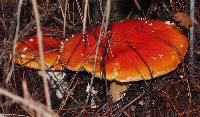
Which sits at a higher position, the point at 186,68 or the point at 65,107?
the point at 186,68

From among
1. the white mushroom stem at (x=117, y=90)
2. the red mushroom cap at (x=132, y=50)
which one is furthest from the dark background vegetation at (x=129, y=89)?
the red mushroom cap at (x=132, y=50)

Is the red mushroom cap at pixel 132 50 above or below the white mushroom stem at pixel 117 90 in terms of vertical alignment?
above

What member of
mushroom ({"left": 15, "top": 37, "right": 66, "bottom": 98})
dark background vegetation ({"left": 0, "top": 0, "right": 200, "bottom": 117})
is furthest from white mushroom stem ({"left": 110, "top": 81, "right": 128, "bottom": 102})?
mushroom ({"left": 15, "top": 37, "right": 66, "bottom": 98})

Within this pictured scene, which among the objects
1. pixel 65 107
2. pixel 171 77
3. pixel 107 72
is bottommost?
pixel 65 107

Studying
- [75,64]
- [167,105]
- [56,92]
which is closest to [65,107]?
[56,92]

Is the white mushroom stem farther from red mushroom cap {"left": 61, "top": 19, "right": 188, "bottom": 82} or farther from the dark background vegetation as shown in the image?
Answer: red mushroom cap {"left": 61, "top": 19, "right": 188, "bottom": 82}

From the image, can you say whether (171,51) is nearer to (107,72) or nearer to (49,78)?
(107,72)

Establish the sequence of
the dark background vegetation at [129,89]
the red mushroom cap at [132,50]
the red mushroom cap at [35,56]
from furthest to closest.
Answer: the red mushroom cap at [35,56] → the dark background vegetation at [129,89] → the red mushroom cap at [132,50]

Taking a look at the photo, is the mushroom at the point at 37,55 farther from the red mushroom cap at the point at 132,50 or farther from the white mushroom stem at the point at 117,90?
the white mushroom stem at the point at 117,90

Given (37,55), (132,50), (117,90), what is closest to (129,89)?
(117,90)
